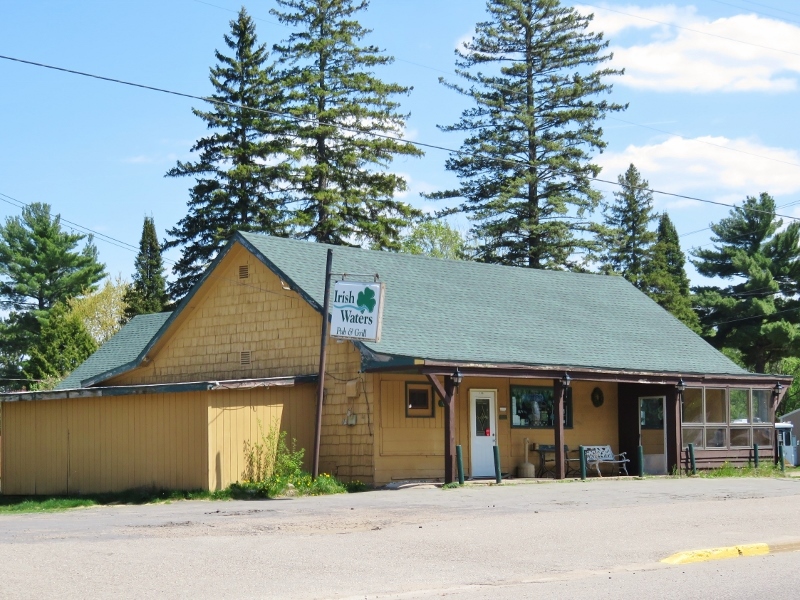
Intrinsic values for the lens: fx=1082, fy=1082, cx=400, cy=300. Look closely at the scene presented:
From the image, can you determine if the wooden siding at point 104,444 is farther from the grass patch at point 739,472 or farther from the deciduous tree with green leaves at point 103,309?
the deciduous tree with green leaves at point 103,309

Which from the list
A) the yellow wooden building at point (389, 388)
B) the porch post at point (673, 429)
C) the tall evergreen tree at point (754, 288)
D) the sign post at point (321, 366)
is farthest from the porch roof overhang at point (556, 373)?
the tall evergreen tree at point (754, 288)

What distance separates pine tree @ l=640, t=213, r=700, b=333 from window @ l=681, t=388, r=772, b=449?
31226mm

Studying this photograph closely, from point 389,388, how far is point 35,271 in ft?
161

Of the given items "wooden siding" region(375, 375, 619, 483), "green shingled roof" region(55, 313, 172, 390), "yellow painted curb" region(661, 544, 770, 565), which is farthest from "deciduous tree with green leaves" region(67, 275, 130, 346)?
"yellow painted curb" region(661, 544, 770, 565)

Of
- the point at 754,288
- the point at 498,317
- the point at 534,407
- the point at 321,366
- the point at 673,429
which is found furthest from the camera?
the point at 754,288

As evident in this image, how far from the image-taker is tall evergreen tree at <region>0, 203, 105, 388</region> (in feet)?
221

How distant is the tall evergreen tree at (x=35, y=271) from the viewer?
67.2 metres

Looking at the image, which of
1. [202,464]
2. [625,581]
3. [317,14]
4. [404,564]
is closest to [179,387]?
[202,464]

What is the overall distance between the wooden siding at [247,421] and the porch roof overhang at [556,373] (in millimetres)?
2351

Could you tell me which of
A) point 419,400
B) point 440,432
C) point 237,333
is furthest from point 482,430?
point 237,333

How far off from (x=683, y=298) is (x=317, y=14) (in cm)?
2811

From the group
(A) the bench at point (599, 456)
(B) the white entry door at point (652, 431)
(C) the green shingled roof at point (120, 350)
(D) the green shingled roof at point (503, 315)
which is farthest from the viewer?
(C) the green shingled roof at point (120, 350)

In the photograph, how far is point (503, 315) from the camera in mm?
29219

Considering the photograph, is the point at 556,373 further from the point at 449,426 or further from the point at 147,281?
the point at 147,281
